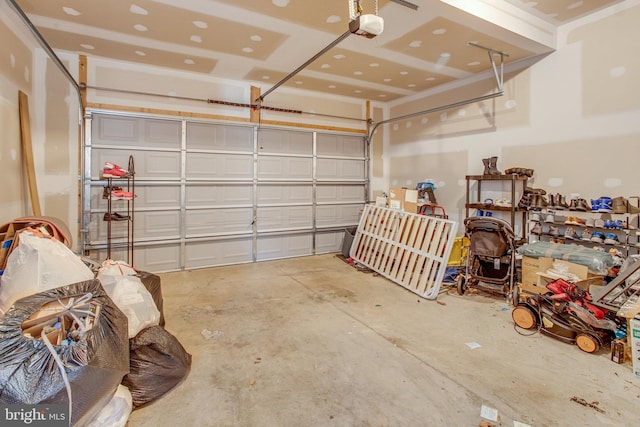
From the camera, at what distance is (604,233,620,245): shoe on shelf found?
3.63 m

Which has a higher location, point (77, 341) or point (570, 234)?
point (570, 234)

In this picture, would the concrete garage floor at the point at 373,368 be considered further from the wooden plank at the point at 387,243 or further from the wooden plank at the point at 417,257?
the wooden plank at the point at 387,243

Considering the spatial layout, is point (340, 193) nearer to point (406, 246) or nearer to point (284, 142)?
point (284, 142)

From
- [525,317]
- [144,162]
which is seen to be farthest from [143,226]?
[525,317]

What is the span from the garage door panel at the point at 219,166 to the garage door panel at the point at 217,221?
60cm

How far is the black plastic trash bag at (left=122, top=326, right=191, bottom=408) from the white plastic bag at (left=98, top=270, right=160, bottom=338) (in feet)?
0.20

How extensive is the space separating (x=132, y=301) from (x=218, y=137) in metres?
3.79

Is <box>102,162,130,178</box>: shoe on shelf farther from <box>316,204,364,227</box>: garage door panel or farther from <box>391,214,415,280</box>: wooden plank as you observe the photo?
<box>391,214,415,280</box>: wooden plank

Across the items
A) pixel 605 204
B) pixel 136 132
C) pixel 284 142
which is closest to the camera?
pixel 605 204

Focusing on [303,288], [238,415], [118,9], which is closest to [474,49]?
[303,288]

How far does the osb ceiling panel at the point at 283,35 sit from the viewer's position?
10.9 feet

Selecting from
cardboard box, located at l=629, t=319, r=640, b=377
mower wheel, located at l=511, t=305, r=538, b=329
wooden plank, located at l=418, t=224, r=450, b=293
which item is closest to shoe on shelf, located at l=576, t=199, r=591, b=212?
wooden plank, located at l=418, t=224, r=450, b=293

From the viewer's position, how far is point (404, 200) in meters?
5.38

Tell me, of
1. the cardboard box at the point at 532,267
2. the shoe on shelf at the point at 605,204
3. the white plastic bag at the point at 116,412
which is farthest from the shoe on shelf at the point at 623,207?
the white plastic bag at the point at 116,412
